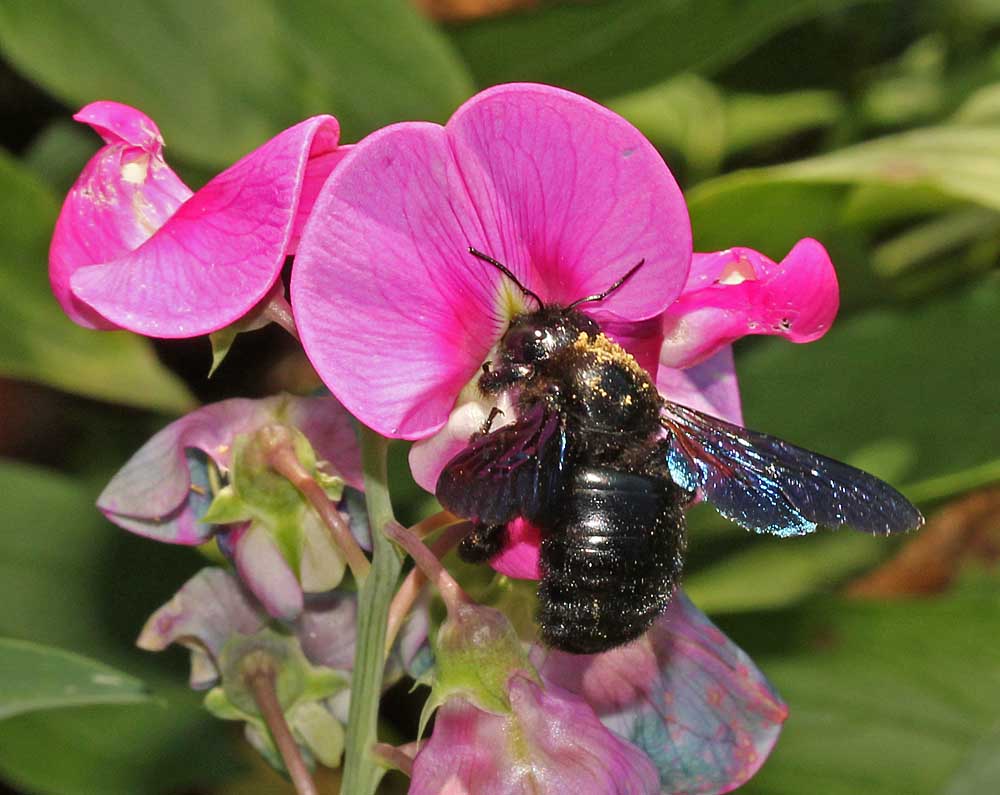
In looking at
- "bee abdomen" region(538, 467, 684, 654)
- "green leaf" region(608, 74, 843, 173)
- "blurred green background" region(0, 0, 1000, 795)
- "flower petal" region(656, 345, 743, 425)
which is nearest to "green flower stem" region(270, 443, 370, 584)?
"bee abdomen" region(538, 467, 684, 654)

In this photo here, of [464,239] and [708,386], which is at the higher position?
[464,239]

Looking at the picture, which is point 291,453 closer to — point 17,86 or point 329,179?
point 329,179

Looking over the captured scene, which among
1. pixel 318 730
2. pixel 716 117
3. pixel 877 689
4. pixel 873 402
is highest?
pixel 318 730

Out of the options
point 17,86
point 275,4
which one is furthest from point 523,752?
point 17,86

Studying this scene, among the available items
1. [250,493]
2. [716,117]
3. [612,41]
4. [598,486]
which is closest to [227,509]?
[250,493]

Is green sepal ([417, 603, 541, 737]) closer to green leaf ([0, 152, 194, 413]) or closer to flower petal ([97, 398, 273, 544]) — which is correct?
flower petal ([97, 398, 273, 544])

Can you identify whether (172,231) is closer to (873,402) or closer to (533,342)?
(533,342)
